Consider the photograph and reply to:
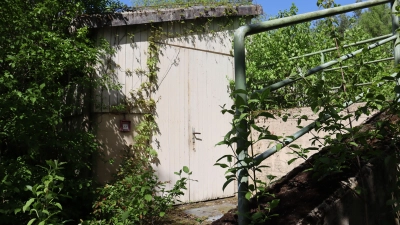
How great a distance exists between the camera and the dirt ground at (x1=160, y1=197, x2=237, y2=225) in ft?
16.0

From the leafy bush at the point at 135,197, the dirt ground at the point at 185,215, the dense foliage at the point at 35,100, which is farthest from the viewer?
the dirt ground at the point at 185,215

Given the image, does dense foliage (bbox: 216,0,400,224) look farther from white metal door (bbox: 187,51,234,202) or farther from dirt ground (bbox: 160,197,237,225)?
white metal door (bbox: 187,51,234,202)

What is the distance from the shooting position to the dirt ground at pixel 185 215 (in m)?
4.89

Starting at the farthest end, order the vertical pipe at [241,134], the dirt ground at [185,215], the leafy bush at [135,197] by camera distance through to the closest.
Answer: the dirt ground at [185,215] < the leafy bush at [135,197] < the vertical pipe at [241,134]

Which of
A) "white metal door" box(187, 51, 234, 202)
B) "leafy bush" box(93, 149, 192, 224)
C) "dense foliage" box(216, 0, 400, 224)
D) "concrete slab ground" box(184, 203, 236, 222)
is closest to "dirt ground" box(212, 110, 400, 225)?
"dense foliage" box(216, 0, 400, 224)

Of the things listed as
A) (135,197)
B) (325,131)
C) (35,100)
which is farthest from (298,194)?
(35,100)

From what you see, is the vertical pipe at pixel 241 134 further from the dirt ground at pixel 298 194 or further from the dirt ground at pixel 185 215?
the dirt ground at pixel 185 215

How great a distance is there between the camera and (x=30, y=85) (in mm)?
4055

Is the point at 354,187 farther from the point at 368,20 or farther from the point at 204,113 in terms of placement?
the point at 368,20

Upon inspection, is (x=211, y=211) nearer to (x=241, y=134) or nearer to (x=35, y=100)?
(x=35, y=100)

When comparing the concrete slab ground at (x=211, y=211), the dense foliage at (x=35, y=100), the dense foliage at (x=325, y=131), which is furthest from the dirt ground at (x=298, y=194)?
the concrete slab ground at (x=211, y=211)

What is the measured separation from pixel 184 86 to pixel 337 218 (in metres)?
4.72

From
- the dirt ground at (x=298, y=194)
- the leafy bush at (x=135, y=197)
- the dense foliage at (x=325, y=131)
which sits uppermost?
the dense foliage at (x=325, y=131)

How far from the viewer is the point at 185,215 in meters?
5.33
